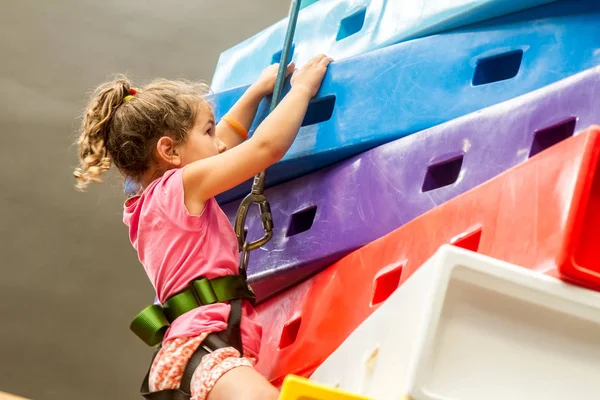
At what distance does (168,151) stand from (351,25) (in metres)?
0.34

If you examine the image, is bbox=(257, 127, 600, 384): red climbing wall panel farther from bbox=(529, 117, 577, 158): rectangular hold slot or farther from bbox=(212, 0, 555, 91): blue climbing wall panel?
bbox=(212, 0, 555, 91): blue climbing wall panel

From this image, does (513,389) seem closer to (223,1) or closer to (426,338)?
(426,338)

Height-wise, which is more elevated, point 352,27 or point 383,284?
point 352,27

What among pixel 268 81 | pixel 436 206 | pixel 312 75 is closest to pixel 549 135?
pixel 436 206

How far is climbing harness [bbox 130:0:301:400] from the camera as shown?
1022mm

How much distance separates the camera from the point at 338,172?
1136 millimetres

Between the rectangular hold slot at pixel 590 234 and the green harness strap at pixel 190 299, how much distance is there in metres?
0.51

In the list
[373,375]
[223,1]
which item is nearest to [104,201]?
[223,1]

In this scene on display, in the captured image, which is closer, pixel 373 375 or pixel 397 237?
pixel 373 375

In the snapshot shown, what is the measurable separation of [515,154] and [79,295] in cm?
133

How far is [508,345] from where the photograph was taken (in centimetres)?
65

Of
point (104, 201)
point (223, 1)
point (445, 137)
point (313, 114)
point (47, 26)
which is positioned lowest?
point (445, 137)

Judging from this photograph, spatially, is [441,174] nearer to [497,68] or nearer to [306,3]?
[497,68]

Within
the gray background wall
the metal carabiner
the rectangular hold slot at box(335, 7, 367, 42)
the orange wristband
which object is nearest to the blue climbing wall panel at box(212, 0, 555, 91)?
the rectangular hold slot at box(335, 7, 367, 42)
